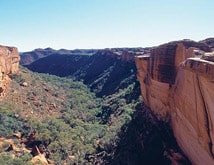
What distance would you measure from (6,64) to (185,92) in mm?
45911

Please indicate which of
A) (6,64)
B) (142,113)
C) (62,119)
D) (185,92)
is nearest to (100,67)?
(6,64)

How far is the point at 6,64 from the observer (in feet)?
206

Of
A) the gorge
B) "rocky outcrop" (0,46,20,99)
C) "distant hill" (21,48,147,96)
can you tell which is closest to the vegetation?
the gorge

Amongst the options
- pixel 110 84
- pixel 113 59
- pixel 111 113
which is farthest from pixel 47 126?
pixel 113 59

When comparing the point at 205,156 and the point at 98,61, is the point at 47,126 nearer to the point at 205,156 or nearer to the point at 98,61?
the point at 205,156

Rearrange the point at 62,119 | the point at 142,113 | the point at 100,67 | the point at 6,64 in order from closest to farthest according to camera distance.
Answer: the point at 142,113 < the point at 62,119 < the point at 6,64 < the point at 100,67

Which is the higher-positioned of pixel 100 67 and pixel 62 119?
pixel 100 67

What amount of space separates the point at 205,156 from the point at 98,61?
12238 centimetres

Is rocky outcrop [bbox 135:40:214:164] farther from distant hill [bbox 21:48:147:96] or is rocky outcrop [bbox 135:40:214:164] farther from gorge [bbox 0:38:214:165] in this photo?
distant hill [bbox 21:48:147:96]

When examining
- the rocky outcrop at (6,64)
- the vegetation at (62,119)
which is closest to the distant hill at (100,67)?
the vegetation at (62,119)

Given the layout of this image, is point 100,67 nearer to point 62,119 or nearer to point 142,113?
point 62,119

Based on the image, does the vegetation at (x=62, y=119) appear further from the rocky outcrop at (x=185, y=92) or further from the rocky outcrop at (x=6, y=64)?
the rocky outcrop at (x=185, y=92)

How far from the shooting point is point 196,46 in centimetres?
2981

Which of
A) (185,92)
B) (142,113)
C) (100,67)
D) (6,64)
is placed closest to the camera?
(185,92)
